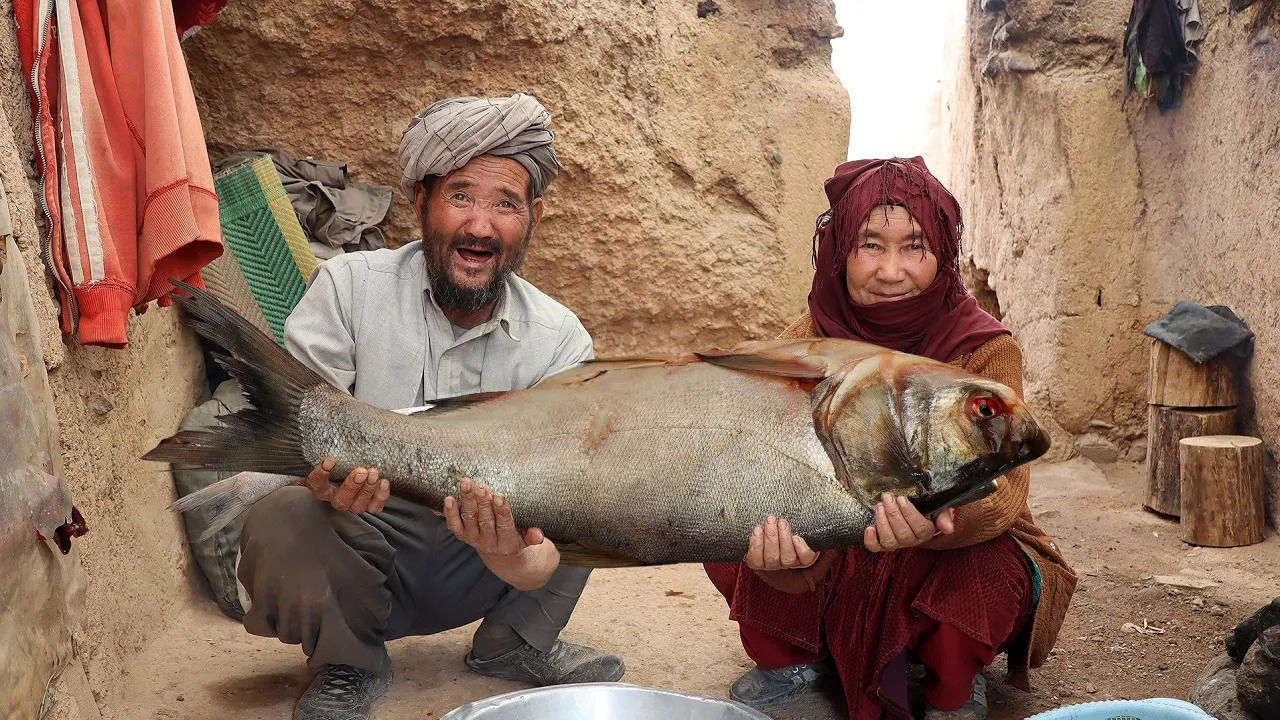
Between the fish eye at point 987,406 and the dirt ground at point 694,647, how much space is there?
1.37m

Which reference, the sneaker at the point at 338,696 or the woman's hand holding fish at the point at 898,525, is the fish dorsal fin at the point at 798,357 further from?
the sneaker at the point at 338,696

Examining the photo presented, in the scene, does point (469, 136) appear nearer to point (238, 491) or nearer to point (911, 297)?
point (238, 491)

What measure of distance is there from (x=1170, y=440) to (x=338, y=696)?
163 inches

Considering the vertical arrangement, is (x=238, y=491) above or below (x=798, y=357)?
below

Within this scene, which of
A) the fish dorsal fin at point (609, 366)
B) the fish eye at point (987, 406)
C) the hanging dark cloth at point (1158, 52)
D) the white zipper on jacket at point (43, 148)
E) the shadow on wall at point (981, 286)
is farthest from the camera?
the shadow on wall at point (981, 286)

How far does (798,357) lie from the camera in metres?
2.00

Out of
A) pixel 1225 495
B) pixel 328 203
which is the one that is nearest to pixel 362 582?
pixel 328 203

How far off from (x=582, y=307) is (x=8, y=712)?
3191mm

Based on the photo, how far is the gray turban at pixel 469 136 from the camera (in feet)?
8.89

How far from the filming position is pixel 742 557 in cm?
203

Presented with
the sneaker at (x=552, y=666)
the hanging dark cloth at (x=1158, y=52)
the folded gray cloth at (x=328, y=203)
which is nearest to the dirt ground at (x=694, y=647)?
the sneaker at (x=552, y=666)

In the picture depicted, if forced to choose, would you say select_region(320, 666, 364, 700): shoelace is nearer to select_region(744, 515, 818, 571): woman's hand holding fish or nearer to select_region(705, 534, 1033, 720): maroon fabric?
select_region(705, 534, 1033, 720): maroon fabric

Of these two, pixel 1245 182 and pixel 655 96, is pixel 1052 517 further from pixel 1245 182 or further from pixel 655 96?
pixel 655 96

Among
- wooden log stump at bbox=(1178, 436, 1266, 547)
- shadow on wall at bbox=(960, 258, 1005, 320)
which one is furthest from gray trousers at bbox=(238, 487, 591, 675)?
shadow on wall at bbox=(960, 258, 1005, 320)
